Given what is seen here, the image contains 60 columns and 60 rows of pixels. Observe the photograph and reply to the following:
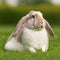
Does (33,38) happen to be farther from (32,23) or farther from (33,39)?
(32,23)

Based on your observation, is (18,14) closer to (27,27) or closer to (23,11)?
(23,11)

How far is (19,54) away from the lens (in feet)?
26.5

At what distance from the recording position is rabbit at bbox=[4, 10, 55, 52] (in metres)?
8.35

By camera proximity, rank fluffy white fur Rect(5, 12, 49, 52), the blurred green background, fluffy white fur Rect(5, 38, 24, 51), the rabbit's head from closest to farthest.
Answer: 1. the rabbit's head
2. fluffy white fur Rect(5, 12, 49, 52)
3. fluffy white fur Rect(5, 38, 24, 51)
4. the blurred green background

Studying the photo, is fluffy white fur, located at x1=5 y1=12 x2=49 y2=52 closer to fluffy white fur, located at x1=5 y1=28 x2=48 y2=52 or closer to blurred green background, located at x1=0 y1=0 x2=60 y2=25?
fluffy white fur, located at x1=5 y1=28 x2=48 y2=52

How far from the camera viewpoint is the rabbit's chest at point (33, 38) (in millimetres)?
8367

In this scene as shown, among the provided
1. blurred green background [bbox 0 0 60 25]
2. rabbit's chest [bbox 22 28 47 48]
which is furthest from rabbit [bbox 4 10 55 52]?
Result: blurred green background [bbox 0 0 60 25]

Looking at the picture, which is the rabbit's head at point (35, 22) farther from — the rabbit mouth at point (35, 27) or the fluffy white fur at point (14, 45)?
the fluffy white fur at point (14, 45)

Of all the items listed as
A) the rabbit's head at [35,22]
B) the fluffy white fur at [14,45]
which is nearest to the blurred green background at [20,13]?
the fluffy white fur at [14,45]

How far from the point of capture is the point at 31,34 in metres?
8.38

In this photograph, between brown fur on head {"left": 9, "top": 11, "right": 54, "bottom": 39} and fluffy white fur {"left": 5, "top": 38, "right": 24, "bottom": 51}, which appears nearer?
brown fur on head {"left": 9, "top": 11, "right": 54, "bottom": 39}

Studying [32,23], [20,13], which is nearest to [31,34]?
[32,23]

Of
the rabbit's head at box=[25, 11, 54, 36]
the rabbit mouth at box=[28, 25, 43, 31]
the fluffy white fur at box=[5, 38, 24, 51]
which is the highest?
the rabbit's head at box=[25, 11, 54, 36]

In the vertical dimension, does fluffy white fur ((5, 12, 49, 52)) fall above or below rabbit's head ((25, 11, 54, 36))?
below
